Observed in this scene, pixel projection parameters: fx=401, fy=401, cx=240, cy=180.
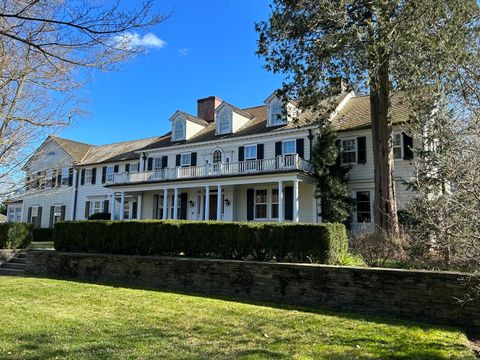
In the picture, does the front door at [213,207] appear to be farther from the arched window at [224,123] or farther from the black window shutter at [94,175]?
the black window shutter at [94,175]

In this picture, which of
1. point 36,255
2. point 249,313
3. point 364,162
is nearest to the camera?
point 249,313

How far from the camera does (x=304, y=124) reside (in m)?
22.5

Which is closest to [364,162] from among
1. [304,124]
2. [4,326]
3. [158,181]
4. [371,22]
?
[304,124]

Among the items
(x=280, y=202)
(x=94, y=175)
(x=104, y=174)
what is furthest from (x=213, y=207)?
(x=94, y=175)

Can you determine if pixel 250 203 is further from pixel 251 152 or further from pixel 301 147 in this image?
pixel 301 147

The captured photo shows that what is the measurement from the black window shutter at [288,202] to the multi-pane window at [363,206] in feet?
11.6

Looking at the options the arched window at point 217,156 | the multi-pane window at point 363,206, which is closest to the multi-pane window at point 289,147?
the multi-pane window at point 363,206

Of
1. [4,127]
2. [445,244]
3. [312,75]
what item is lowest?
[445,244]

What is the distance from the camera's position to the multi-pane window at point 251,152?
969 inches

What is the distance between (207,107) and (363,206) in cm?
1597

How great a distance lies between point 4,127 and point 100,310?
500 centimetres

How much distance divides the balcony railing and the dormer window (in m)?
3.39

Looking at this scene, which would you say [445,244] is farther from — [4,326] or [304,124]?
[304,124]

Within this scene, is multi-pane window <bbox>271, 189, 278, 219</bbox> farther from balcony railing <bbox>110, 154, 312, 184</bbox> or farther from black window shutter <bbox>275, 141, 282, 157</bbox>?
black window shutter <bbox>275, 141, 282, 157</bbox>
